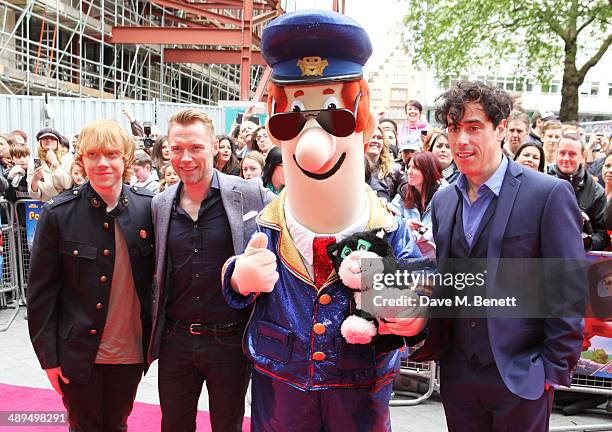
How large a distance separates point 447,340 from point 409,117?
5712 millimetres

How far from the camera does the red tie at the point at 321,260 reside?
2.38 m

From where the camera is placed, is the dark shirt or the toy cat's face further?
the dark shirt

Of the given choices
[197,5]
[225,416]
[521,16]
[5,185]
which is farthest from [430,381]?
[197,5]

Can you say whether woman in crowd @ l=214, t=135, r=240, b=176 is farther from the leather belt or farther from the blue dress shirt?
the blue dress shirt

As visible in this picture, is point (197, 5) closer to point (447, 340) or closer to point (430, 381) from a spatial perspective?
point (430, 381)

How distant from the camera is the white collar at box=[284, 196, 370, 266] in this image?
240cm

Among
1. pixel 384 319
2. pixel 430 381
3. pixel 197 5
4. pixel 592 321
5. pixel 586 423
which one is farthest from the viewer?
pixel 197 5

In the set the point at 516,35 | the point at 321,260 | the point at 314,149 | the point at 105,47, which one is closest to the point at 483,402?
the point at 321,260

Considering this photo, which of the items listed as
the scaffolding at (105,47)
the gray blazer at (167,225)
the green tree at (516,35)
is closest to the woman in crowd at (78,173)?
the gray blazer at (167,225)

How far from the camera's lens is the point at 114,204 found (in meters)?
2.89

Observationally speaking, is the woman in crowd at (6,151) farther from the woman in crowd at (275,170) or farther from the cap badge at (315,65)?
the cap badge at (315,65)

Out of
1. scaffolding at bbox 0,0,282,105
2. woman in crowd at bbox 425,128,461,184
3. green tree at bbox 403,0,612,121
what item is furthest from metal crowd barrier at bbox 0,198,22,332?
green tree at bbox 403,0,612,121

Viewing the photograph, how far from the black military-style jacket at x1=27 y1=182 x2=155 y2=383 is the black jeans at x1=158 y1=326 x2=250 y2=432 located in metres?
0.35

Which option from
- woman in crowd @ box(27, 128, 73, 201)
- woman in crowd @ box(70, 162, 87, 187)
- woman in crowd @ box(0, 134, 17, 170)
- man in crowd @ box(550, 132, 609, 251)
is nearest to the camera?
woman in crowd @ box(70, 162, 87, 187)
